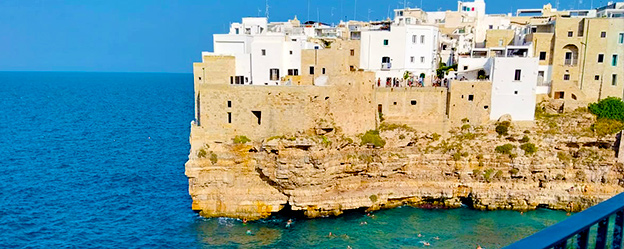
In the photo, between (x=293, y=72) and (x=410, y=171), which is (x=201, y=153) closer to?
(x=293, y=72)

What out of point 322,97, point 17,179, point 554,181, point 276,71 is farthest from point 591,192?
point 17,179

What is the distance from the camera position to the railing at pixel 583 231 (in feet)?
10.4

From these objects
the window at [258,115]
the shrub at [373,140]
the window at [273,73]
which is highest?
the window at [273,73]

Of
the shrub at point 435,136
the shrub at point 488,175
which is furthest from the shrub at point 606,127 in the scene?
the shrub at point 435,136

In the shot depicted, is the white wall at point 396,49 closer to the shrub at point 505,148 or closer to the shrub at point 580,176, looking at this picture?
the shrub at point 505,148

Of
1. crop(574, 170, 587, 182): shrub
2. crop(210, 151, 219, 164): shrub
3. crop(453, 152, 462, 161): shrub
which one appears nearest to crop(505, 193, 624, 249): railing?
crop(210, 151, 219, 164): shrub

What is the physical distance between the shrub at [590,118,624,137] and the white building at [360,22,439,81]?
45.4ft

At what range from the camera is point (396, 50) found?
40875 mm

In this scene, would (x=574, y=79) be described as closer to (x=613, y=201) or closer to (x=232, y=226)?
(x=232, y=226)

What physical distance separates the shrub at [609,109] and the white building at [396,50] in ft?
44.2

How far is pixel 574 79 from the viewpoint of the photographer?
38.3 metres

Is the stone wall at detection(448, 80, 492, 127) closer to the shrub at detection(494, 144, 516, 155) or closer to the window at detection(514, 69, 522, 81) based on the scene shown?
the window at detection(514, 69, 522, 81)

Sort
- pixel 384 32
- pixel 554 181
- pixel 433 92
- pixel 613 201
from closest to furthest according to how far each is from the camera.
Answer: pixel 613 201 < pixel 554 181 < pixel 433 92 < pixel 384 32

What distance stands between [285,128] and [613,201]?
27001 millimetres
